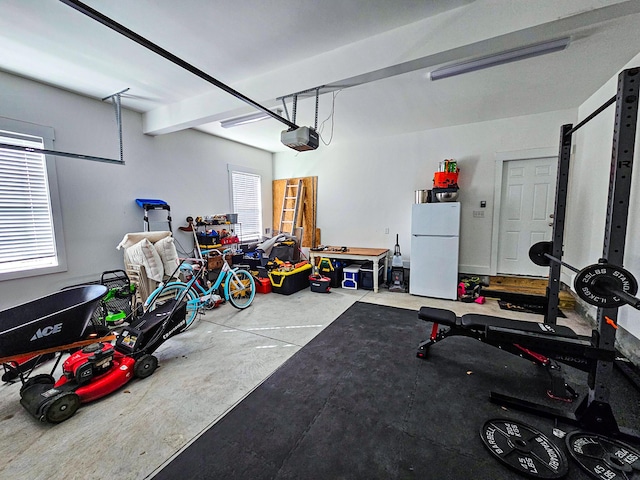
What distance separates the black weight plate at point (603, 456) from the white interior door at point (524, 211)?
3.42m

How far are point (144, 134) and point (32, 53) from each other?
1609 millimetres

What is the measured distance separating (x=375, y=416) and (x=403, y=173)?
4494mm

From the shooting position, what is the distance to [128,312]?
340 cm

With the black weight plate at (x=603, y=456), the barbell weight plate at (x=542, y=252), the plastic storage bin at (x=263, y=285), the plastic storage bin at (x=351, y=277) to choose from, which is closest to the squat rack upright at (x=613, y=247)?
the black weight plate at (x=603, y=456)

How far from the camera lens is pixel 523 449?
1590 mm

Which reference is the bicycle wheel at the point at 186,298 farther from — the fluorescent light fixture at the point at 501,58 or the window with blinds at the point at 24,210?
the fluorescent light fixture at the point at 501,58

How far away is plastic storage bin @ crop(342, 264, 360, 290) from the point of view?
16.6ft

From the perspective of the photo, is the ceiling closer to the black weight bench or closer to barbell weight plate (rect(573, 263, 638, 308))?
barbell weight plate (rect(573, 263, 638, 308))

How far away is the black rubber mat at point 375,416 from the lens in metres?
1.51

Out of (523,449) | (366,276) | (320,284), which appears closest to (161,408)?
(523,449)

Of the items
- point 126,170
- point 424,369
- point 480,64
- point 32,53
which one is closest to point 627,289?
point 424,369

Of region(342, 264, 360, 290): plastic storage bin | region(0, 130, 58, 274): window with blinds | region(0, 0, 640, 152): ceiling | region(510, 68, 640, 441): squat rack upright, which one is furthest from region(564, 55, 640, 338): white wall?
region(0, 130, 58, 274): window with blinds

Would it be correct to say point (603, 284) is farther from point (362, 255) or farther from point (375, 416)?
point (362, 255)

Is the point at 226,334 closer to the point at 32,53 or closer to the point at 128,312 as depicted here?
the point at 128,312
